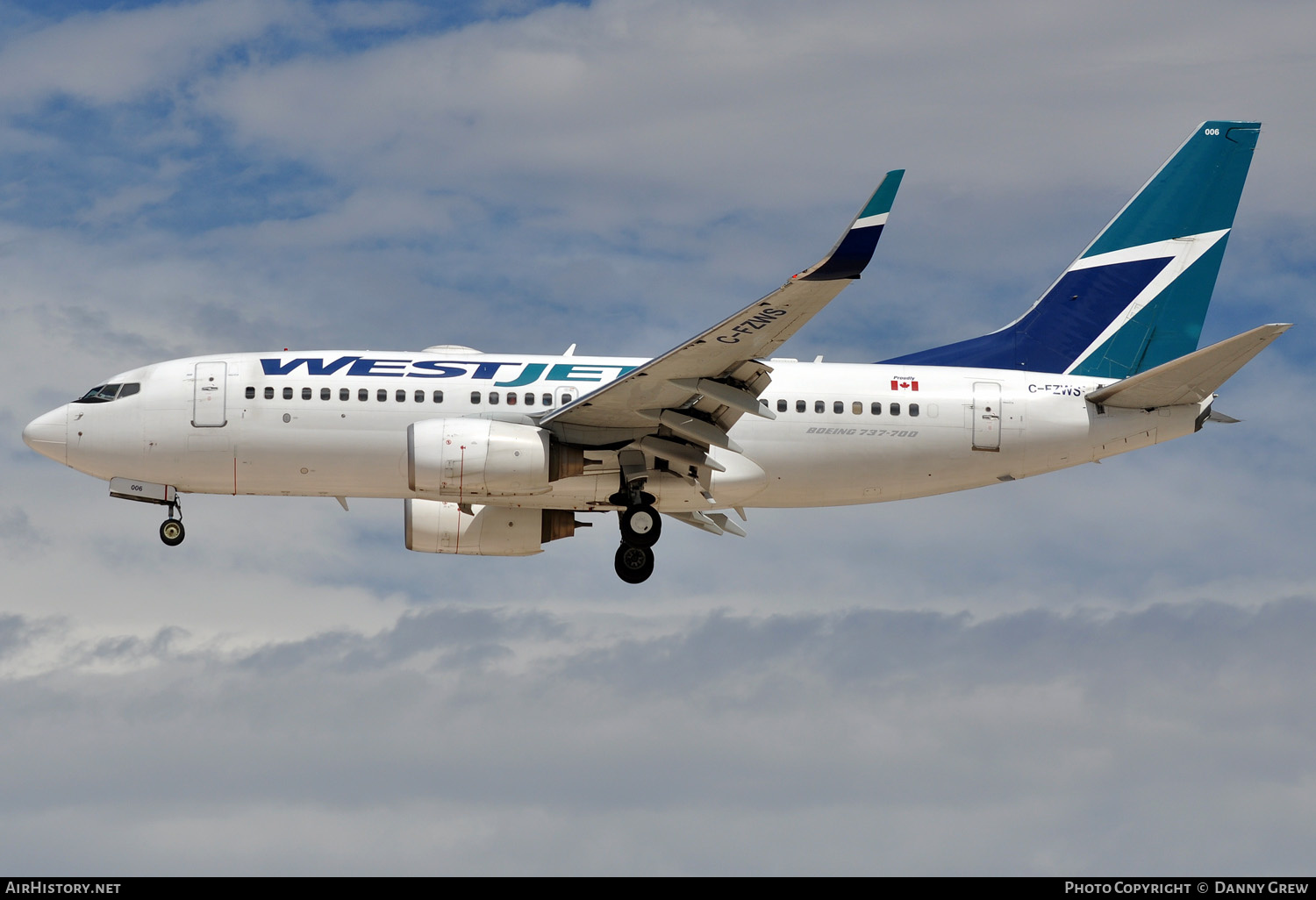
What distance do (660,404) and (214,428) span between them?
9.55m

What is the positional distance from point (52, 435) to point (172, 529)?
3303 millimetres

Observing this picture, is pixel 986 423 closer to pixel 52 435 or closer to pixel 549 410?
pixel 549 410

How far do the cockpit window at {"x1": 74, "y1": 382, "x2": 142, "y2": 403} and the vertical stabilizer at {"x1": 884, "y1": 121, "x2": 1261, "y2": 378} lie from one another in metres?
17.3

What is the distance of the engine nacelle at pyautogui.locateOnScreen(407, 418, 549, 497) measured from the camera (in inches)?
1174

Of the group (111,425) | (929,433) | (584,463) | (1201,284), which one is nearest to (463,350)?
(584,463)

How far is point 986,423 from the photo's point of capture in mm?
32750

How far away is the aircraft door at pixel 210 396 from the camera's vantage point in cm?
3191

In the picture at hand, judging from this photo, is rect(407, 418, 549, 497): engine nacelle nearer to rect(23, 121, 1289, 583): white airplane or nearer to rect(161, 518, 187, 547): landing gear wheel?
rect(23, 121, 1289, 583): white airplane

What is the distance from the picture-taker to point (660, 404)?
3091 cm

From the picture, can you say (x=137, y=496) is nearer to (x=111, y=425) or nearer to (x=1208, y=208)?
(x=111, y=425)

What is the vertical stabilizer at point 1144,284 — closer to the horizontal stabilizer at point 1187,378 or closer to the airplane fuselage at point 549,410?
the airplane fuselage at point 549,410

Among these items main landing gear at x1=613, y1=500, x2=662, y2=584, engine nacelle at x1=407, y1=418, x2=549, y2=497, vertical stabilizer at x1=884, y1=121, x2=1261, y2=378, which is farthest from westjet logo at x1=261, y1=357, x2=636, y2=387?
vertical stabilizer at x1=884, y1=121, x2=1261, y2=378

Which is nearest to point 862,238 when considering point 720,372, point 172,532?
point 720,372
